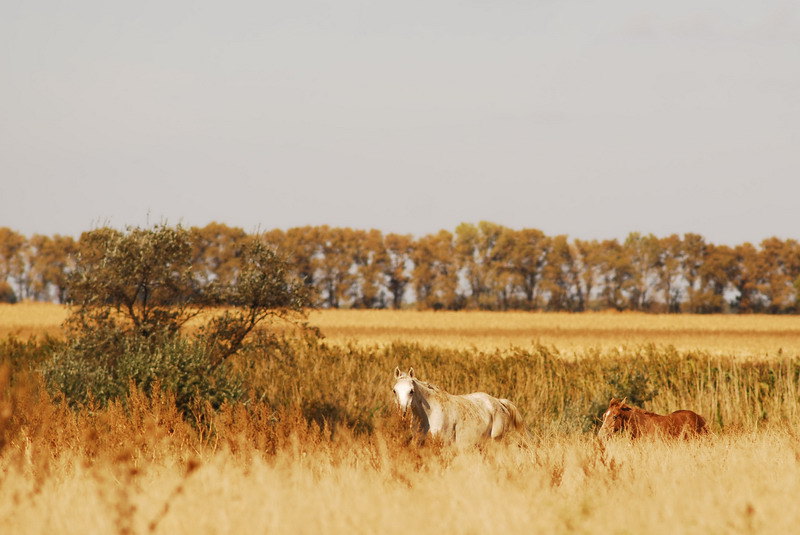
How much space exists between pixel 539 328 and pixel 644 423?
170ft

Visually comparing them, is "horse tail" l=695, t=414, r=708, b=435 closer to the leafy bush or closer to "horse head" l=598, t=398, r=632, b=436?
"horse head" l=598, t=398, r=632, b=436

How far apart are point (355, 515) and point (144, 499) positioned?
6.08ft

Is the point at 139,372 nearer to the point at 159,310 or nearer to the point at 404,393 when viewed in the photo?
the point at 159,310

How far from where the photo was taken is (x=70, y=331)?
15734mm

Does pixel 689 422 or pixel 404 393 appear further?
pixel 689 422

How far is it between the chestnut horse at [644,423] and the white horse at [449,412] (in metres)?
1.57

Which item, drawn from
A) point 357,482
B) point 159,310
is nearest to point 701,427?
point 357,482

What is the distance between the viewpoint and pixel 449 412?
11750 millimetres

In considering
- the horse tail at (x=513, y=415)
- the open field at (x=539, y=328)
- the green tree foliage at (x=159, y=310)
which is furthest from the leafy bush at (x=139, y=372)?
the open field at (x=539, y=328)

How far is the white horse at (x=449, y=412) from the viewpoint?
1098 centimetres

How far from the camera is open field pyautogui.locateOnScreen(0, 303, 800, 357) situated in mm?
48000

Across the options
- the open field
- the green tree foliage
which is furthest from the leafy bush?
the open field

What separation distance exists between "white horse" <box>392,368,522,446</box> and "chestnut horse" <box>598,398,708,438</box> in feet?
5.17

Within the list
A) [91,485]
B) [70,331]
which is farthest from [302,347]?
[91,485]
